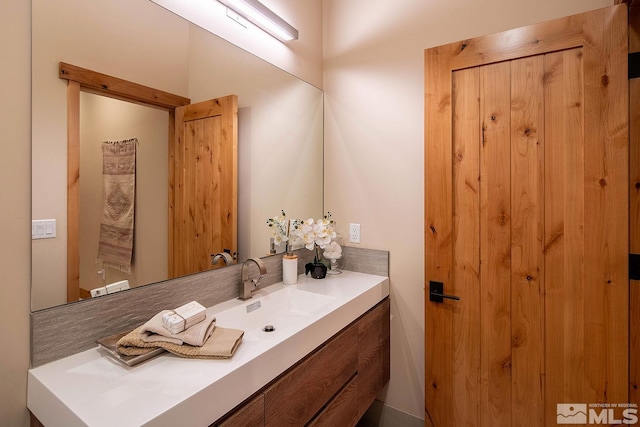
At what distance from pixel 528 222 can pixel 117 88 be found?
1.74 m

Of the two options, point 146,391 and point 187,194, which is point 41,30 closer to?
point 187,194

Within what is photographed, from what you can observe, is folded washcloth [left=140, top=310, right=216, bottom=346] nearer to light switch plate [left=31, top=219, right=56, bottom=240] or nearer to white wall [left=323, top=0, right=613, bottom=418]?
light switch plate [left=31, top=219, right=56, bottom=240]

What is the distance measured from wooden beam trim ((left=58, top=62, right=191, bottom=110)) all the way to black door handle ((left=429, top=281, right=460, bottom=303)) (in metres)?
1.45

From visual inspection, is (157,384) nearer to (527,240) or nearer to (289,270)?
(289,270)

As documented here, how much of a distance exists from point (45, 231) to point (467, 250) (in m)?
1.66

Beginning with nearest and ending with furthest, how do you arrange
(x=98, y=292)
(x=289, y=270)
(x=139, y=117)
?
(x=98, y=292) → (x=139, y=117) → (x=289, y=270)

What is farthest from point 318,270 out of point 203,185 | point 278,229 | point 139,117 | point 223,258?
point 139,117

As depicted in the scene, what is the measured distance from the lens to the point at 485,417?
153 cm

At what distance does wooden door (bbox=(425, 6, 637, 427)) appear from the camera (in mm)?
1272

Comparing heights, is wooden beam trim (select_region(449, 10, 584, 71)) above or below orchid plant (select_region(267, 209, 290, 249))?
above

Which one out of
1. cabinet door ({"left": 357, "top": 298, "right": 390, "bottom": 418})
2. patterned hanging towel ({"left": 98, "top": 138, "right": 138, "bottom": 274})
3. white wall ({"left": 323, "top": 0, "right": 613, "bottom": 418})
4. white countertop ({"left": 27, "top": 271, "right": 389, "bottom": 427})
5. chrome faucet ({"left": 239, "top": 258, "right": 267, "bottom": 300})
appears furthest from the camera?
white wall ({"left": 323, "top": 0, "right": 613, "bottom": 418})

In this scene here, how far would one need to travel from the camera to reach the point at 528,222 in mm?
1433

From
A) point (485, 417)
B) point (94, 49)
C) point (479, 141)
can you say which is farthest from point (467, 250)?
point (94, 49)

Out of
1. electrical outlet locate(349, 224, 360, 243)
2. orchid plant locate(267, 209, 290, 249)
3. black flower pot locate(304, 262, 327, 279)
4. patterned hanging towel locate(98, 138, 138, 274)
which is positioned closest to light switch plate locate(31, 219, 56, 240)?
patterned hanging towel locate(98, 138, 138, 274)
